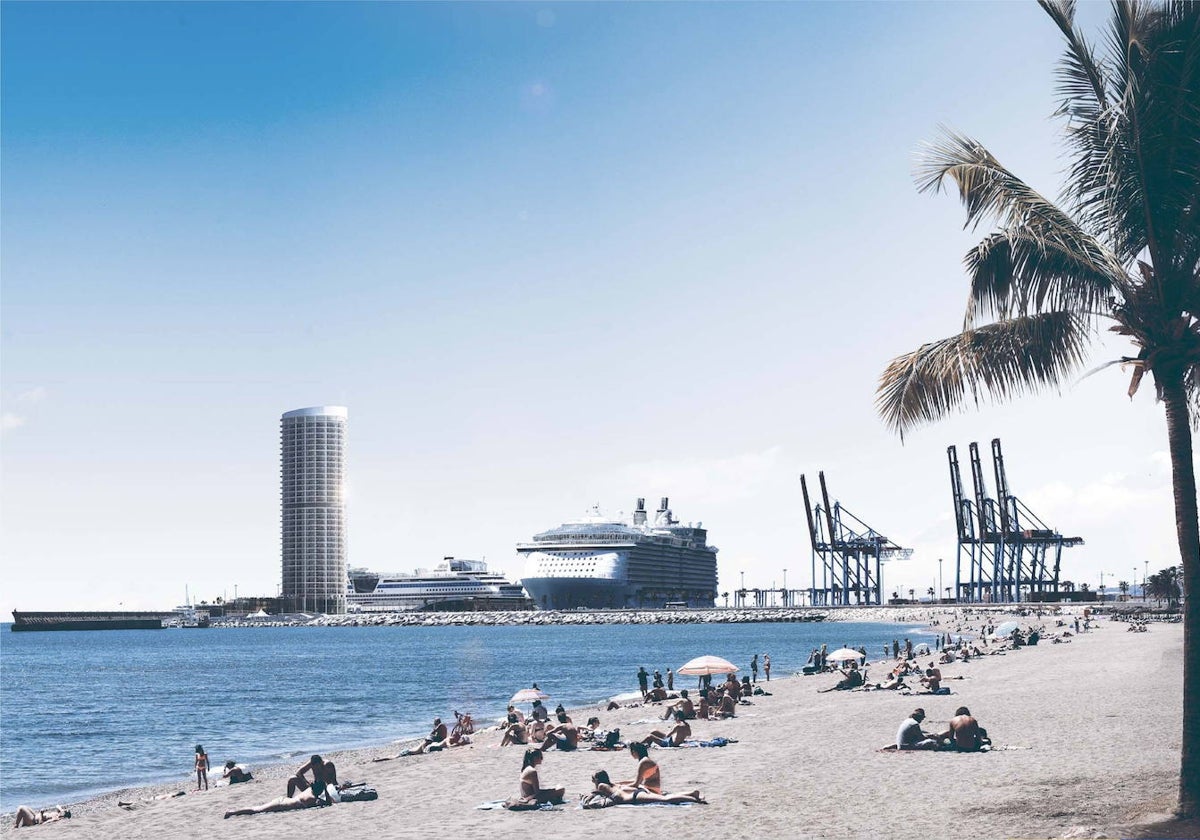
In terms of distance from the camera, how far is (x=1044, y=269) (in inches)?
471

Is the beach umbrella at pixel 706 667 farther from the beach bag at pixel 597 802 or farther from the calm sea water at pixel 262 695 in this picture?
the beach bag at pixel 597 802

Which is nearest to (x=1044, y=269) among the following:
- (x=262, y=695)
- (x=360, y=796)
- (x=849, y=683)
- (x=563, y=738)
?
(x=360, y=796)

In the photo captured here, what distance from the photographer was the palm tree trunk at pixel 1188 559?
1123cm

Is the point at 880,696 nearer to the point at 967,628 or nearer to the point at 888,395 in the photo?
the point at 888,395

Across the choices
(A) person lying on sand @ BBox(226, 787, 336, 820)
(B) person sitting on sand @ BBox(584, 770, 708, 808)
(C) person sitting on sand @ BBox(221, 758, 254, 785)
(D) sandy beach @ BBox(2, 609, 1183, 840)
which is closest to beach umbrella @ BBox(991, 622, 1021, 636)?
(D) sandy beach @ BBox(2, 609, 1183, 840)

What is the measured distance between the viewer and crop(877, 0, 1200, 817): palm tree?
11.4m

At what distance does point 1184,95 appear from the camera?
11.7 m

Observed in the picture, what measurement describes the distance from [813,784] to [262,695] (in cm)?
4864

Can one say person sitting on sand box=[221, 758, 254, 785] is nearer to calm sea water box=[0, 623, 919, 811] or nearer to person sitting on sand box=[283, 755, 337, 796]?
calm sea water box=[0, 623, 919, 811]

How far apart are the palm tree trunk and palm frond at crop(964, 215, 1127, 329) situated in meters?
1.24

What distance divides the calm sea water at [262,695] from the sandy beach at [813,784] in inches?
284

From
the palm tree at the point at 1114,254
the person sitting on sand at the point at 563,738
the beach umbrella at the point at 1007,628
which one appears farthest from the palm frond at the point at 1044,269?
the beach umbrella at the point at 1007,628

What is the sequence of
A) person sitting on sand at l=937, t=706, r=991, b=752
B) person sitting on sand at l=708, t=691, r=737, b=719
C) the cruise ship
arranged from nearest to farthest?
1. person sitting on sand at l=937, t=706, r=991, b=752
2. person sitting on sand at l=708, t=691, r=737, b=719
3. the cruise ship

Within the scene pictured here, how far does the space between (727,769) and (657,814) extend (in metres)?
5.26
